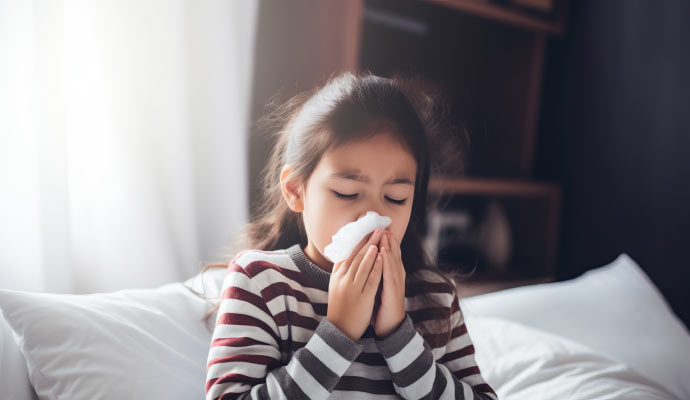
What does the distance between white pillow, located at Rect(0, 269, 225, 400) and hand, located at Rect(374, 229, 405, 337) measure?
1.03ft

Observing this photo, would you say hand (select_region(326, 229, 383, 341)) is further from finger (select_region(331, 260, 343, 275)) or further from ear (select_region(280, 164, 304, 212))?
ear (select_region(280, 164, 304, 212))

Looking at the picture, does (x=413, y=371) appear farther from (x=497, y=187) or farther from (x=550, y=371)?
(x=497, y=187)

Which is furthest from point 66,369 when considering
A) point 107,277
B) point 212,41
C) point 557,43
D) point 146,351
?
point 557,43

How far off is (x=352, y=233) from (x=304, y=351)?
0.51 ft

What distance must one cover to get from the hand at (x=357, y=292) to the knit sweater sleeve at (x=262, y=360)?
2 cm

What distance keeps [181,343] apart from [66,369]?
17cm

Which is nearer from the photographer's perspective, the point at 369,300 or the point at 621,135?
the point at 369,300

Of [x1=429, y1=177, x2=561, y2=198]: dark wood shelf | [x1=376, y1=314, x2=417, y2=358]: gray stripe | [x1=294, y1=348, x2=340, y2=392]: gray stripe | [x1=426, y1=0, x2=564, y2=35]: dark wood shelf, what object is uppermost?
[x1=426, y1=0, x2=564, y2=35]: dark wood shelf

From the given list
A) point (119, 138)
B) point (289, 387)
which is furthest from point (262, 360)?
point (119, 138)

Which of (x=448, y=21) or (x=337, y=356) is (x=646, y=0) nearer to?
(x=448, y=21)

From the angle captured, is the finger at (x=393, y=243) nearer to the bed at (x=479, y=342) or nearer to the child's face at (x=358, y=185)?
the child's face at (x=358, y=185)

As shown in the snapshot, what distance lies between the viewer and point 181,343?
0.83 metres

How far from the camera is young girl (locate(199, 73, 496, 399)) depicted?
25.2 inches

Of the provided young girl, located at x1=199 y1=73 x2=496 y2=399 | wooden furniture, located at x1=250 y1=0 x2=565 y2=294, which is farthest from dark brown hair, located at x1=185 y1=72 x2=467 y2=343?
wooden furniture, located at x1=250 y1=0 x2=565 y2=294
